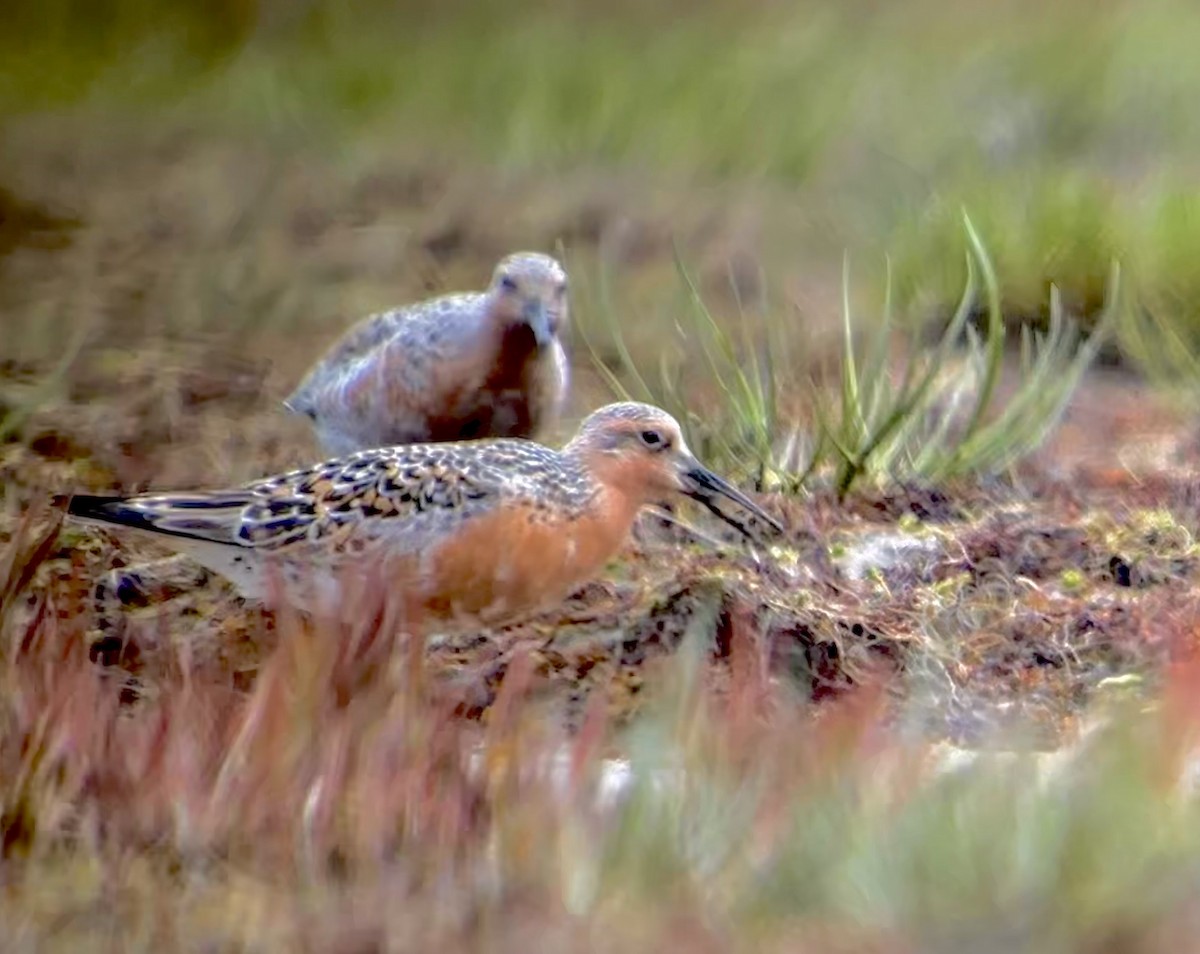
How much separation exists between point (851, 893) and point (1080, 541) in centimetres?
276

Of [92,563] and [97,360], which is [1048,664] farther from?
[97,360]

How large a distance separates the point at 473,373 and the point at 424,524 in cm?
108

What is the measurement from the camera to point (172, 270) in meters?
7.85

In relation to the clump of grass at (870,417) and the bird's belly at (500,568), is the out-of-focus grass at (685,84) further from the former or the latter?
the bird's belly at (500,568)

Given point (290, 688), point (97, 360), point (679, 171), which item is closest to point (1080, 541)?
point (290, 688)

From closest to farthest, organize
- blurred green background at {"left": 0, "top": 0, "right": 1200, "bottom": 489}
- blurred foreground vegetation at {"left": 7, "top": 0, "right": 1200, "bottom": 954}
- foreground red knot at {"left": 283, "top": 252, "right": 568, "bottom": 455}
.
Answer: blurred foreground vegetation at {"left": 7, "top": 0, "right": 1200, "bottom": 954}
foreground red knot at {"left": 283, "top": 252, "right": 568, "bottom": 455}
blurred green background at {"left": 0, "top": 0, "right": 1200, "bottom": 489}

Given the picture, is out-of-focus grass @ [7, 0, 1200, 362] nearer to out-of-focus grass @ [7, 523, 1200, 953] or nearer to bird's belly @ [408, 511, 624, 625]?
bird's belly @ [408, 511, 624, 625]

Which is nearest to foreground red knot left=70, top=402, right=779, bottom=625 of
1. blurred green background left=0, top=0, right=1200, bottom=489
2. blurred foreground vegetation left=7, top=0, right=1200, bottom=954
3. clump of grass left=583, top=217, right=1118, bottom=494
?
blurred foreground vegetation left=7, top=0, right=1200, bottom=954

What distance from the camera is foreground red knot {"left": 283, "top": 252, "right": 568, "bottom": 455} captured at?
5.27 metres

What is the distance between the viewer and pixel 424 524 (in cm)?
426

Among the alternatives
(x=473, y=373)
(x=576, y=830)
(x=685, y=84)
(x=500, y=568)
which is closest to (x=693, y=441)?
(x=473, y=373)

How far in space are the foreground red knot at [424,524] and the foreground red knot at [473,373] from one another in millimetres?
834

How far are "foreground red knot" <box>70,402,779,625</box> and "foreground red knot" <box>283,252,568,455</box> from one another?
0.83 metres

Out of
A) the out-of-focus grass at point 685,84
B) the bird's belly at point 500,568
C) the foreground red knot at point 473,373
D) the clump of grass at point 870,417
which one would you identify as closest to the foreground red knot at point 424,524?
the bird's belly at point 500,568
